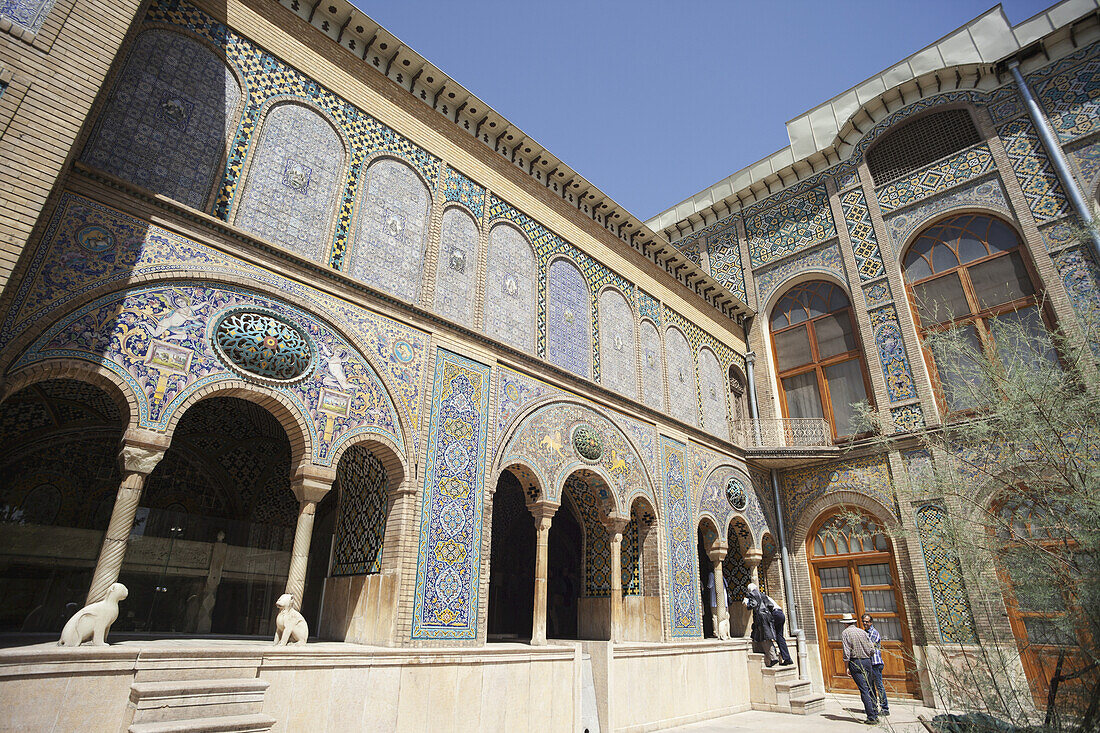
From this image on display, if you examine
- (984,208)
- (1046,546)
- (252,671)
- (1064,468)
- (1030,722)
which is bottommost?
(1030,722)

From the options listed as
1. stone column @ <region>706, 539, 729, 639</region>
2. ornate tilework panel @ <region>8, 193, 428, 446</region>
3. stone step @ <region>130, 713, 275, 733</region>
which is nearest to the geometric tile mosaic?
ornate tilework panel @ <region>8, 193, 428, 446</region>

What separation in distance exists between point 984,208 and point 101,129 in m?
14.9

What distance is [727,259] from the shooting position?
1692cm

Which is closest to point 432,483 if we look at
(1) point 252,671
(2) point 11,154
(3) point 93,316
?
(1) point 252,671

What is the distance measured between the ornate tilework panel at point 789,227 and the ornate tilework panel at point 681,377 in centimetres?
445

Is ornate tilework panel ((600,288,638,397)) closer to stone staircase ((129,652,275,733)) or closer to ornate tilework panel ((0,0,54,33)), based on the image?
stone staircase ((129,652,275,733))

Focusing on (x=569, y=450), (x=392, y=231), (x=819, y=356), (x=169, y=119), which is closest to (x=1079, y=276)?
(x=819, y=356)

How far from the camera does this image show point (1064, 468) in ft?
17.9

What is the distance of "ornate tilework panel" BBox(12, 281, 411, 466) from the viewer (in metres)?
5.27

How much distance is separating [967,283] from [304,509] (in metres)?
13.1

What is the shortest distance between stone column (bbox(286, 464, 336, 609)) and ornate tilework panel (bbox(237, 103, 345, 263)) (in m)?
2.44

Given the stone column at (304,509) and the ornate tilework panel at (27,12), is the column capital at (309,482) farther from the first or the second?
the ornate tilework panel at (27,12)

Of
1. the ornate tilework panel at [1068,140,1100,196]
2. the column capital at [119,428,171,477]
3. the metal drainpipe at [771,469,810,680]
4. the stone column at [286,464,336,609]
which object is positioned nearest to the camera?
the column capital at [119,428,171,477]

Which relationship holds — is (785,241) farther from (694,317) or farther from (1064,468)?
(1064,468)
